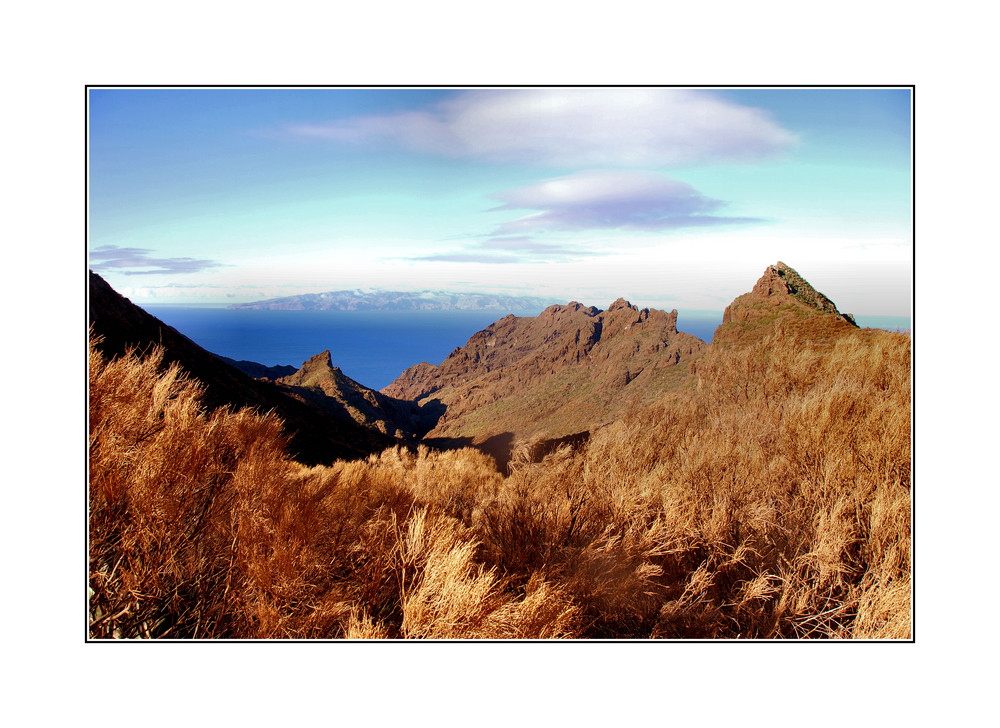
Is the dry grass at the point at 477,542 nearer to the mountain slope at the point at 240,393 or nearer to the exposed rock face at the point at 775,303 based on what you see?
the exposed rock face at the point at 775,303

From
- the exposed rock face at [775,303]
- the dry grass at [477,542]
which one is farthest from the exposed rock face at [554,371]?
the dry grass at [477,542]

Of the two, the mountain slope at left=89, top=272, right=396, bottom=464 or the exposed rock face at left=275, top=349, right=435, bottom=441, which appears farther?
the exposed rock face at left=275, top=349, right=435, bottom=441

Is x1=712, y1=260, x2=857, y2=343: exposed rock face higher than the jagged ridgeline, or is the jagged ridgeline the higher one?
x1=712, y1=260, x2=857, y2=343: exposed rock face

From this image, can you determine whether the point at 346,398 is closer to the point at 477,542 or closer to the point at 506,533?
the point at 506,533

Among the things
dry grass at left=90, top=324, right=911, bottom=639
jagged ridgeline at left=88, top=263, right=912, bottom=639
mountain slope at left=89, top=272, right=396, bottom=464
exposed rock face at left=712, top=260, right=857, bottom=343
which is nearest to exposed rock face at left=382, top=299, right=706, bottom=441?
exposed rock face at left=712, top=260, right=857, bottom=343

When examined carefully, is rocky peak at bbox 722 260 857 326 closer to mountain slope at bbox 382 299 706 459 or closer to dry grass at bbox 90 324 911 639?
mountain slope at bbox 382 299 706 459

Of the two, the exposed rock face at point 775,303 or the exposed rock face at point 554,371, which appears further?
the exposed rock face at point 554,371

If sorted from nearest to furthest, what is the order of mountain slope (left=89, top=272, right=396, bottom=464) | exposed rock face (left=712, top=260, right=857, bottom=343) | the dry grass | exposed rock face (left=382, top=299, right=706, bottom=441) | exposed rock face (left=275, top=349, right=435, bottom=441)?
the dry grass < exposed rock face (left=712, top=260, right=857, bottom=343) < mountain slope (left=89, top=272, right=396, bottom=464) < exposed rock face (left=382, top=299, right=706, bottom=441) < exposed rock face (left=275, top=349, right=435, bottom=441)

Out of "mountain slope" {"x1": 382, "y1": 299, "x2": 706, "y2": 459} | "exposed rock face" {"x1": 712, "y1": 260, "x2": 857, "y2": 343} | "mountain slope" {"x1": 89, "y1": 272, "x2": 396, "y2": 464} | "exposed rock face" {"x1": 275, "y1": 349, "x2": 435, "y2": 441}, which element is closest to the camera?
"exposed rock face" {"x1": 712, "y1": 260, "x2": 857, "y2": 343}
